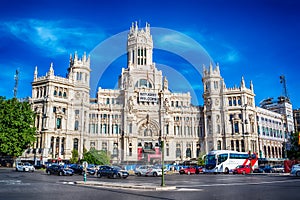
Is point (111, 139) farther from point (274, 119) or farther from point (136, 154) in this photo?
point (274, 119)

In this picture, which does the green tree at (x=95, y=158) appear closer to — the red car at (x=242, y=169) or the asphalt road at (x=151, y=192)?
the red car at (x=242, y=169)

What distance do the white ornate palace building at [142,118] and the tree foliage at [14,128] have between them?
10676mm

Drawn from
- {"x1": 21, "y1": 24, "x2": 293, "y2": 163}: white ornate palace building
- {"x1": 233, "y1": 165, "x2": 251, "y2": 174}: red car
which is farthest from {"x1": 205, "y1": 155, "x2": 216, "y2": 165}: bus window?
{"x1": 21, "y1": 24, "x2": 293, "y2": 163}: white ornate palace building

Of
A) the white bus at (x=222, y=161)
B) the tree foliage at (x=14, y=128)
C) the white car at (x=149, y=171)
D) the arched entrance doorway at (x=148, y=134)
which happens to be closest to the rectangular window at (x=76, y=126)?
the tree foliage at (x=14, y=128)

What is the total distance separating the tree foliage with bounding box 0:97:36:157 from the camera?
56.0m

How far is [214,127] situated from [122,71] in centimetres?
3420

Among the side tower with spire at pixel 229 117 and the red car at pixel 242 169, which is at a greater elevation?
the side tower with spire at pixel 229 117

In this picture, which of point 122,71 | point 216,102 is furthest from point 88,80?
point 216,102

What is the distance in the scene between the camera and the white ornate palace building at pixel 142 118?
73938 mm

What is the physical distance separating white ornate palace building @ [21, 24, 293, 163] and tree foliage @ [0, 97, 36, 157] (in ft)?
35.0

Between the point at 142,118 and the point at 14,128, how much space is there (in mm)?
36391

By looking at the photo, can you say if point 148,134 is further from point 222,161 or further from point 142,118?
point 222,161

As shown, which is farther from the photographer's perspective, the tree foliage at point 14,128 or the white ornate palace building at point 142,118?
the white ornate palace building at point 142,118

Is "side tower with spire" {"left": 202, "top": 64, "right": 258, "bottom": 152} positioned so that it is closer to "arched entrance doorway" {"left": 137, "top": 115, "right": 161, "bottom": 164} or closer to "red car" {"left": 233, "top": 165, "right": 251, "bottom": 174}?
"arched entrance doorway" {"left": 137, "top": 115, "right": 161, "bottom": 164}
